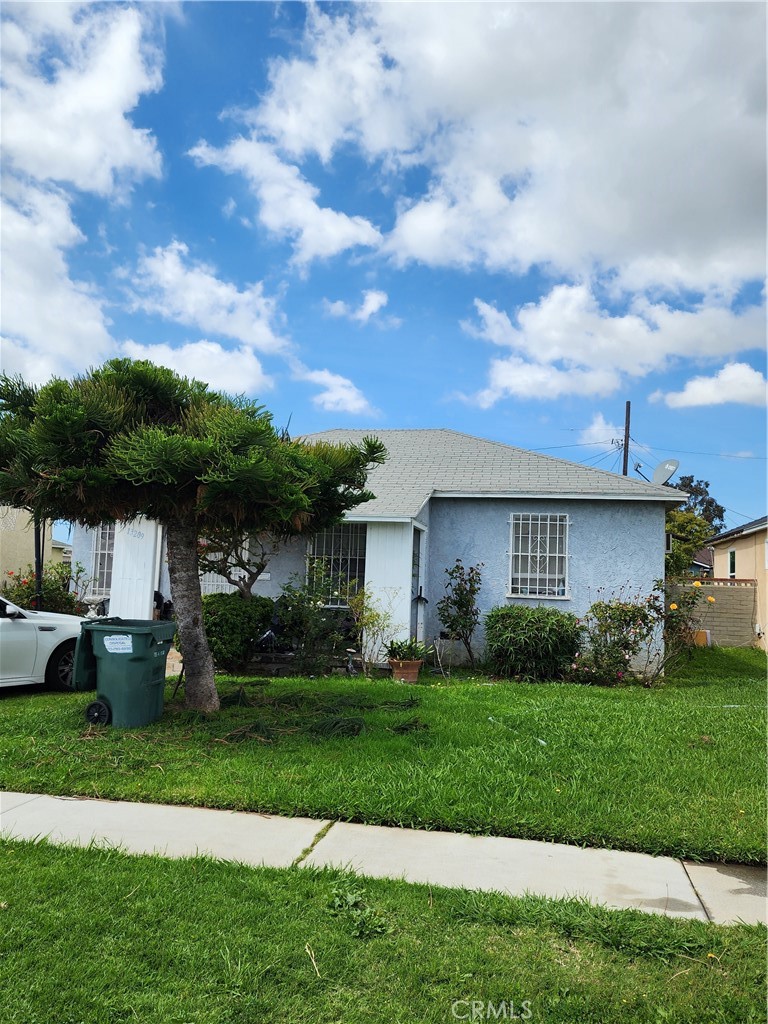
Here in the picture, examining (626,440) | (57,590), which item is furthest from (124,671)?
(626,440)

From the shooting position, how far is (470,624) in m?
12.6

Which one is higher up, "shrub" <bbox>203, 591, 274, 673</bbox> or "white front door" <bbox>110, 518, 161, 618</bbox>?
"white front door" <bbox>110, 518, 161, 618</bbox>

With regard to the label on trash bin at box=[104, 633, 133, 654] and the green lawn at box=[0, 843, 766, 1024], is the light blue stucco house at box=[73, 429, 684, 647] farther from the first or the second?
the green lawn at box=[0, 843, 766, 1024]

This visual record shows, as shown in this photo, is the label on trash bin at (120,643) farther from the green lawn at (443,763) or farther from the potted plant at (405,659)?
the potted plant at (405,659)

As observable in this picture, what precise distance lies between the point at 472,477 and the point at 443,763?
8669 millimetres

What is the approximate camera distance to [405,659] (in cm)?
1120

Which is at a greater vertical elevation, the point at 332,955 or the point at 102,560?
the point at 102,560

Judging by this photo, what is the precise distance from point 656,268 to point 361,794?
427 inches

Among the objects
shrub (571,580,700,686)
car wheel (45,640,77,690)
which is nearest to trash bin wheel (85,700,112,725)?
car wheel (45,640,77,690)

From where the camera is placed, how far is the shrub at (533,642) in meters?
11.4

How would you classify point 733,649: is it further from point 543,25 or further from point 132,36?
point 132,36

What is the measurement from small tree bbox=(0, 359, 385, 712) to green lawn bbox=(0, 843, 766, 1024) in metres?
3.42

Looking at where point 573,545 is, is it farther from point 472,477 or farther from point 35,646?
point 35,646

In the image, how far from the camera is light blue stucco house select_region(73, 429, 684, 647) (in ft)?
39.7
